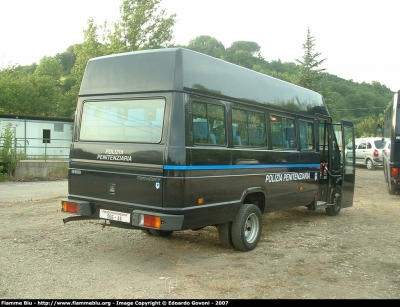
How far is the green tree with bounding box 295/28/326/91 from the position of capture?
2412 centimetres

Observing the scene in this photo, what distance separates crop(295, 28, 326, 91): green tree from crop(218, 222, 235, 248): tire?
62.2 feet

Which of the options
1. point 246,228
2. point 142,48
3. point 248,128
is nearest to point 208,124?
point 248,128

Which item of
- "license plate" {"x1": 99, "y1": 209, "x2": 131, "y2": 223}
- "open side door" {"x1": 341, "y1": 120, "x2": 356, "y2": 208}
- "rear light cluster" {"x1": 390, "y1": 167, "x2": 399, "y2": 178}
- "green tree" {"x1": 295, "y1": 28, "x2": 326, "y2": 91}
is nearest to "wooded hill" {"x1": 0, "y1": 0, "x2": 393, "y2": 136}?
"green tree" {"x1": 295, "y1": 28, "x2": 326, "y2": 91}

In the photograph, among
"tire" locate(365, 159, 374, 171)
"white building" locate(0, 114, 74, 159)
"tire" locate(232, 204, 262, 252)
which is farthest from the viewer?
"tire" locate(365, 159, 374, 171)

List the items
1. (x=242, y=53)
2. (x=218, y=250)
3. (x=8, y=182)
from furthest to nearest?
(x=242, y=53) → (x=8, y=182) → (x=218, y=250)

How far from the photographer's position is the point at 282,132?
7863 mm

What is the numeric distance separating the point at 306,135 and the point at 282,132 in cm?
119

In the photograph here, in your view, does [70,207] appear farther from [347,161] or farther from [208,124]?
[347,161]

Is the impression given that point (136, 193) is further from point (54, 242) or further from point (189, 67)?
point (54, 242)

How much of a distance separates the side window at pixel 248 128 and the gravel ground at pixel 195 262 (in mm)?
1798

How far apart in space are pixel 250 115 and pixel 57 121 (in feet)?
74.8

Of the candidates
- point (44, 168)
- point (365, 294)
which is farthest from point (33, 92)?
point (365, 294)

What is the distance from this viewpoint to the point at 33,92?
4100 cm

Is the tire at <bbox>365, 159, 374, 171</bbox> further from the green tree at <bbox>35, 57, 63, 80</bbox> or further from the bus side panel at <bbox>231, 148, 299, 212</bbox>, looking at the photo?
the green tree at <bbox>35, 57, 63, 80</bbox>
